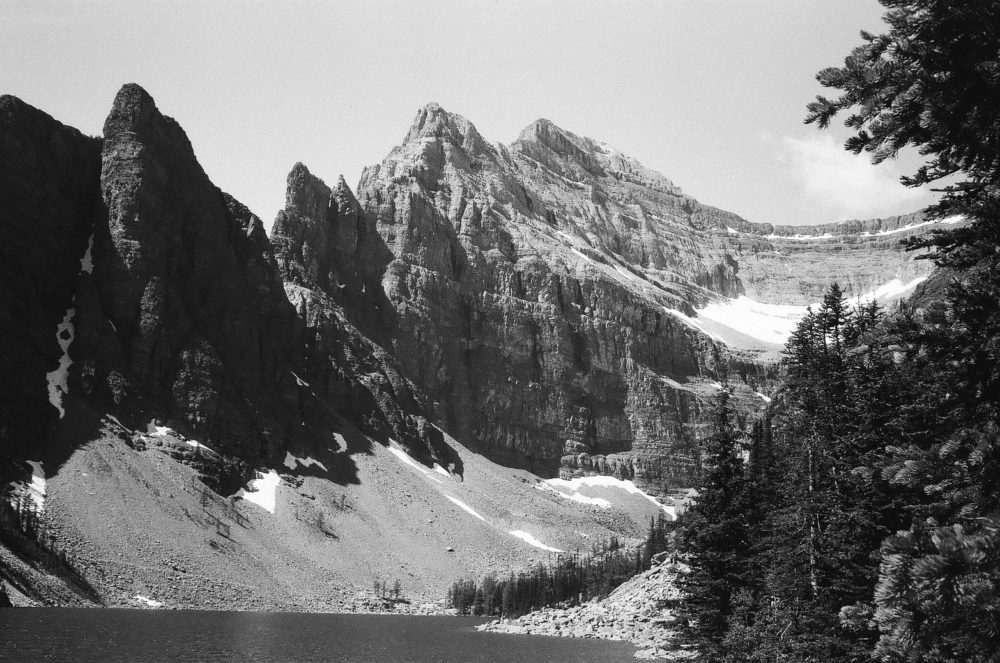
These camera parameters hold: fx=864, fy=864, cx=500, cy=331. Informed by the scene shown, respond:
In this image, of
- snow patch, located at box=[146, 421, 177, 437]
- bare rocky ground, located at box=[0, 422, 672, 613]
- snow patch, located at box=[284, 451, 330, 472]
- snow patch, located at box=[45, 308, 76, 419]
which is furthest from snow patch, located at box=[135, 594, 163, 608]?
snow patch, located at box=[284, 451, 330, 472]

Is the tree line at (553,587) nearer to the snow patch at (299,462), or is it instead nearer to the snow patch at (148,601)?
the snow patch at (299,462)

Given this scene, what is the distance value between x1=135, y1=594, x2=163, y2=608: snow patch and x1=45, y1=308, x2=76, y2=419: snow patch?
162 ft

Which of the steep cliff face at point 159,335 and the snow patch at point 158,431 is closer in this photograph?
the snow patch at point 158,431

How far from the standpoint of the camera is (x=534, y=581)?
152 m

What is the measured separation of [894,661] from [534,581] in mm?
150390

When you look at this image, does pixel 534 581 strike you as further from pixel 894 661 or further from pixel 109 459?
pixel 894 661

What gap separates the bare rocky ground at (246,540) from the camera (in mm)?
129250

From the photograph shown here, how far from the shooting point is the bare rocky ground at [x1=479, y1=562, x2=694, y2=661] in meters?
89.8

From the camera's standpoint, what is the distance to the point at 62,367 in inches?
6644

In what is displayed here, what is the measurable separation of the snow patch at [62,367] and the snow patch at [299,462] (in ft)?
160

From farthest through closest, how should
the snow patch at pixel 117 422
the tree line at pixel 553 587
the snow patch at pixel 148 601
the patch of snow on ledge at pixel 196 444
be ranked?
the patch of snow on ledge at pixel 196 444 → the snow patch at pixel 117 422 → the tree line at pixel 553 587 → the snow patch at pixel 148 601

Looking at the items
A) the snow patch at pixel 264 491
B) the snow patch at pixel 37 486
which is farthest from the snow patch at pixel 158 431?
the snow patch at pixel 37 486

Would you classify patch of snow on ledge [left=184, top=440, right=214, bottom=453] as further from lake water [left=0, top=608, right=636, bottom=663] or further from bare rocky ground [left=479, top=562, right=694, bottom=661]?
bare rocky ground [left=479, top=562, right=694, bottom=661]

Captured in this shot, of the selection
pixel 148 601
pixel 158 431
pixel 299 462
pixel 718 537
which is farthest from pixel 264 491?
pixel 718 537
